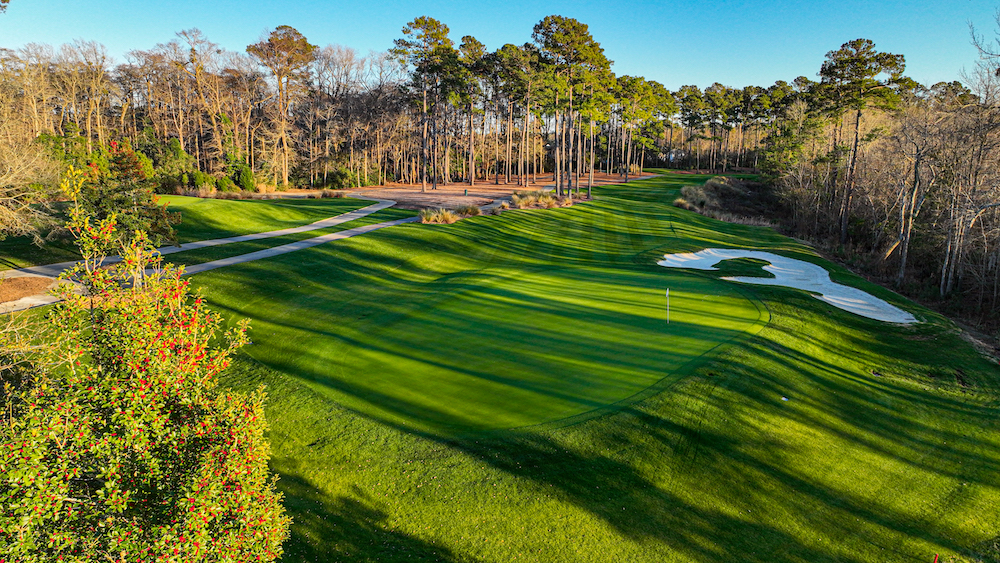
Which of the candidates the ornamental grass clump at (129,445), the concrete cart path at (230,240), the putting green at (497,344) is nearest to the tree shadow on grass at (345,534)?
the putting green at (497,344)

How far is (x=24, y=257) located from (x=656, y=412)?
2550cm

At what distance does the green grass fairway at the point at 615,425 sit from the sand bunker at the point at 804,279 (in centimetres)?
122

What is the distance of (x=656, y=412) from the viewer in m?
10.2

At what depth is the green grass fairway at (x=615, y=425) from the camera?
7613mm

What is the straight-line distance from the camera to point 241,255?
74.4 ft

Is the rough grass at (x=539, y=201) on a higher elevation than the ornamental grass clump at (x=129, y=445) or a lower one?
higher

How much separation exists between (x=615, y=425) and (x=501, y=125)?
73.6m

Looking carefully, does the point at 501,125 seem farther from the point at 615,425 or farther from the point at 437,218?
the point at 615,425

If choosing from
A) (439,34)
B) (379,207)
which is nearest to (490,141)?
(439,34)

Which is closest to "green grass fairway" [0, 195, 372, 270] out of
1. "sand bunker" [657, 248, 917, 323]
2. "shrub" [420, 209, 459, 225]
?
"shrub" [420, 209, 459, 225]

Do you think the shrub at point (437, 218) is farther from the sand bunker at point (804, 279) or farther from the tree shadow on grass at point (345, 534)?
the tree shadow on grass at point (345, 534)

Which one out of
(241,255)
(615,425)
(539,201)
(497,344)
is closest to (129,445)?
(615,425)

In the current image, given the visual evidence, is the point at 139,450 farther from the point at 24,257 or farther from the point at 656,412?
the point at 24,257

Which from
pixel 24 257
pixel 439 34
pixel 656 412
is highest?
pixel 439 34
